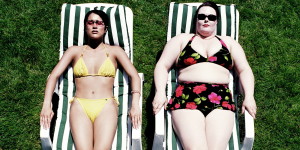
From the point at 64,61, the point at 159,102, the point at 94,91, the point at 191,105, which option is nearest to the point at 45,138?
the point at 94,91

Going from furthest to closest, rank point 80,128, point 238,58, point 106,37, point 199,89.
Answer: point 106,37 → point 238,58 → point 199,89 → point 80,128

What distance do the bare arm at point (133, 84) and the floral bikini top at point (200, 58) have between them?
25.0 inches

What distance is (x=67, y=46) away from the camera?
4.60 metres

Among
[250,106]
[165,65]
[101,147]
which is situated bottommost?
[101,147]

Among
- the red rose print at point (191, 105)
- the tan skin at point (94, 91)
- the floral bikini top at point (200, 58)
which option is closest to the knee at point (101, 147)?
the tan skin at point (94, 91)

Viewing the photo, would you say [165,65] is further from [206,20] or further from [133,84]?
[206,20]

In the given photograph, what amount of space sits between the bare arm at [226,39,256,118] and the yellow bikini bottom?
178cm

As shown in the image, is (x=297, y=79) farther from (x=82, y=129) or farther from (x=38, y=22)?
(x=38, y=22)

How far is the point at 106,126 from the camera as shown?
3844 millimetres

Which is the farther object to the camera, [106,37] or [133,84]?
[106,37]

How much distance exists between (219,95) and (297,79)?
198cm

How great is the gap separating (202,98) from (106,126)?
1.22 metres

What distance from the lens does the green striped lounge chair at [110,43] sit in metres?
4.06

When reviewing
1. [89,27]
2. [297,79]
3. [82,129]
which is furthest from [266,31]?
[82,129]
